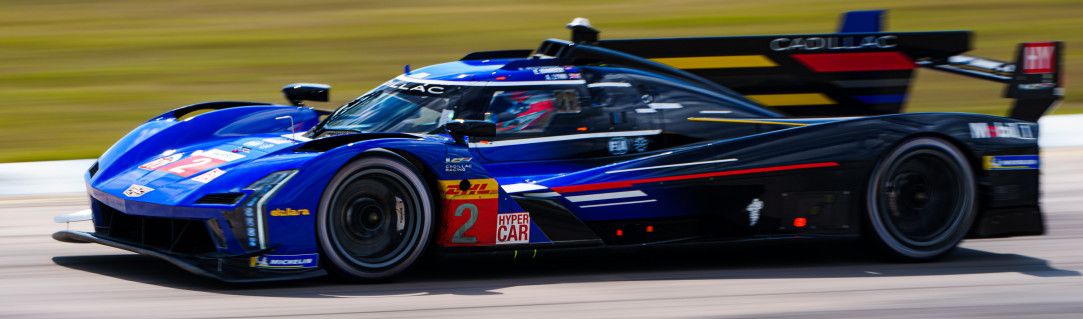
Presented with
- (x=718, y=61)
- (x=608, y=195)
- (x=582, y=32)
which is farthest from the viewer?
(x=718, y=61)

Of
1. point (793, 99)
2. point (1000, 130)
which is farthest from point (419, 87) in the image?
point (1000, 130)

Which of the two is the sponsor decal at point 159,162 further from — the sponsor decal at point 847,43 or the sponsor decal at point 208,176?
the sponsor decal at point 847,43

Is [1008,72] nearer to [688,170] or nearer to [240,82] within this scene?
[688,170]

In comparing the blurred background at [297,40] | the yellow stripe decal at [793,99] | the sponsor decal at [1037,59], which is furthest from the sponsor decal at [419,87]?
the blurred background at [297,40]

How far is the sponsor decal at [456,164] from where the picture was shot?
20.6 feet

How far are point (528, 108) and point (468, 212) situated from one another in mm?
741

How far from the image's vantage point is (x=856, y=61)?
26.6ft

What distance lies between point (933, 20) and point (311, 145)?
553 inches

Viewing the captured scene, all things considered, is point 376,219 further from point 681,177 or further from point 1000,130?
point 1000,130

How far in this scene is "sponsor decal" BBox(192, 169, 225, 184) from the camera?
600 centimetres

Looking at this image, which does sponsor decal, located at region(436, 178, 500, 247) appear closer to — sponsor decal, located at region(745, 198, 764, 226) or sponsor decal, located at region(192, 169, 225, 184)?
sponsor decal, located at region(192, 169, 225, 184)

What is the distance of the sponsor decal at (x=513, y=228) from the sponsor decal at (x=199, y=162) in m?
1.29

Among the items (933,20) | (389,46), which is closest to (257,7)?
(389,46)

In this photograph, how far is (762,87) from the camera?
8109mm
